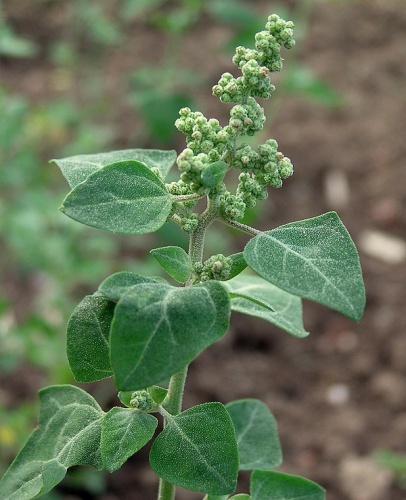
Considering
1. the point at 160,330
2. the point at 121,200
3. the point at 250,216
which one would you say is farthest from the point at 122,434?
the point at 250,216

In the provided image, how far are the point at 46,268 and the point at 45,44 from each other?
9.54ft

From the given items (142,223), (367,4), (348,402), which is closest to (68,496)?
(348,402)

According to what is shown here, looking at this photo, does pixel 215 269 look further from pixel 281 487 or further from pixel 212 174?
pixel 281 487

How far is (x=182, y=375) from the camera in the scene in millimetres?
1248

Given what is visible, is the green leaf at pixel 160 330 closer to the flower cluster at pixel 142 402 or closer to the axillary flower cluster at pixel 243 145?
the axillary flower cluster at pixel 243 145

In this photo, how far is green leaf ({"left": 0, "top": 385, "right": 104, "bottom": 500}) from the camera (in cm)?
119

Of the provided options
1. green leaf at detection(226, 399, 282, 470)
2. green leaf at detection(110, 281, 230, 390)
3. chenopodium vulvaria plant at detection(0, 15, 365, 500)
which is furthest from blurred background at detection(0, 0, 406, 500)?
green leaf at detection(110, 281, 230, 390)

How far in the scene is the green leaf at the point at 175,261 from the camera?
3.73 ft

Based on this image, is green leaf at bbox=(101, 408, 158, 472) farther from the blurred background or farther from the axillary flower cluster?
the blurred background

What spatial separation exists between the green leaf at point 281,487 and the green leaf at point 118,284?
17.1 inches

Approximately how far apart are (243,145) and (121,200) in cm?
21

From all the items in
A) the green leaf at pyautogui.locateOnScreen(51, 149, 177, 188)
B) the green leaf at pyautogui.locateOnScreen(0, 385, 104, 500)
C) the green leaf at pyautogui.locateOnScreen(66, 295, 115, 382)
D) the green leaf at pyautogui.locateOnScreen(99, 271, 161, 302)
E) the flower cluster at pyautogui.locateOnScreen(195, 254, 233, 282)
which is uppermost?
the green leaf at pyautogui.locateOnScreen(51, 149, 177, 188)

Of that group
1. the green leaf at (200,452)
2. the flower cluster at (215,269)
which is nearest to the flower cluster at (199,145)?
the flower cluster at (215,269)

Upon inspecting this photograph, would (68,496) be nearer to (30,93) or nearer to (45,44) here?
(30,93)
